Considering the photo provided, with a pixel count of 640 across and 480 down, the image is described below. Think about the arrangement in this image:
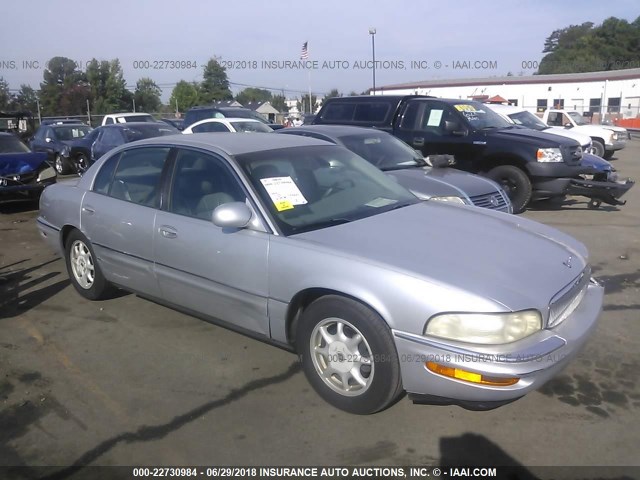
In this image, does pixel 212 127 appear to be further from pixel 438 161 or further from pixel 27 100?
pixel 27 100

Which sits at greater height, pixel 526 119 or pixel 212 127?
pixel 526 119

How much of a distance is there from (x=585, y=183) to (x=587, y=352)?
17.1 ft

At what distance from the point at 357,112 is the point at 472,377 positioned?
7.61 metres

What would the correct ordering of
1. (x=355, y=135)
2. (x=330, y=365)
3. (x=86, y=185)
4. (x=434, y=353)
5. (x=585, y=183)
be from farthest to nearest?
(x=585, y=183)
(x=355, y=135)
(x=86, y=185)
(x=330, y=365)
(x=434, y=353)

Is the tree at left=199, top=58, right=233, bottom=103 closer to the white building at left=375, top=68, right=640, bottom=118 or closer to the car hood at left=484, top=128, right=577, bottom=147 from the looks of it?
the white building at left=375, top=68, right=640, bottom=118

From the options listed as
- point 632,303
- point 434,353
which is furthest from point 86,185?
point 632,303

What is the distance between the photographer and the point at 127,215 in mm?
4289

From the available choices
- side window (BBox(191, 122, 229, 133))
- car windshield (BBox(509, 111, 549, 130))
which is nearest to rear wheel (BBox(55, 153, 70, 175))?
side window (BBox(191, 122, 229, 133))

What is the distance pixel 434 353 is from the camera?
2.74 meters

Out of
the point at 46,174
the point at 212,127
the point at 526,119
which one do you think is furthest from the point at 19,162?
the point at 526,119

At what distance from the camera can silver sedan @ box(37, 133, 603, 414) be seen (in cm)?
275

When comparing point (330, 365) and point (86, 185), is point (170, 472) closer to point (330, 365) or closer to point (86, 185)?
point (330, 365)

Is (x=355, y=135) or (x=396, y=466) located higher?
(x=355, y=135)

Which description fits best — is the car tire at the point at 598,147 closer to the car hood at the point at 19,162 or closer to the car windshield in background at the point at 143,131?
the car windshield in background at the point at 143,131
